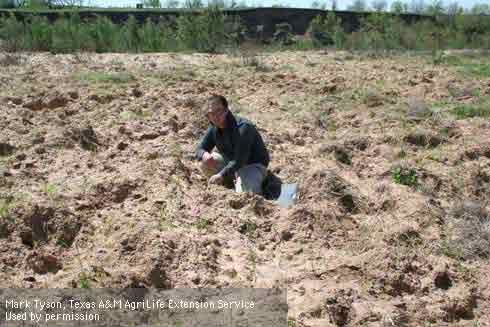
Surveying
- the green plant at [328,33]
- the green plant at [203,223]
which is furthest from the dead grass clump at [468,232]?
the green plant at [328,33]

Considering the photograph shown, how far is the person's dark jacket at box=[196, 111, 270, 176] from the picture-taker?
4285 mm

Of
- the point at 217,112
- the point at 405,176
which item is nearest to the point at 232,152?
the point at 217,112

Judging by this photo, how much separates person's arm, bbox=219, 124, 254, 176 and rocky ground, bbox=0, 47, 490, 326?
7.4 inches

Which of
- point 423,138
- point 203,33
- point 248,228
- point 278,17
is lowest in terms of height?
point 248,228

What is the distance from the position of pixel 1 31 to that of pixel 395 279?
10.4m

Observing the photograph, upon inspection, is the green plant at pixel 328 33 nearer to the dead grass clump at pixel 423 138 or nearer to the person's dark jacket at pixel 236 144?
the dead grass clump at pixel 423 138

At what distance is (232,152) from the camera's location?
4.48 metres

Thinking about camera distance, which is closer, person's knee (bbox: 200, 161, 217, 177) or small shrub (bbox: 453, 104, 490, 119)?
person's knee (bbox: 200, 161, 217, 177)

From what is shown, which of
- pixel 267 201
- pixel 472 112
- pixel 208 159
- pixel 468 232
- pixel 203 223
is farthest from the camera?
pixel 472 112

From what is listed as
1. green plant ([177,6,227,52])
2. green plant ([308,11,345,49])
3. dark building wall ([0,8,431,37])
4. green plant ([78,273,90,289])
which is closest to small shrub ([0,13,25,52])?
green plant ([177,6,227,52])

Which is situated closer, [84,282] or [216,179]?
[84,282]

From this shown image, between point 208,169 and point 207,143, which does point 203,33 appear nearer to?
point 207,143

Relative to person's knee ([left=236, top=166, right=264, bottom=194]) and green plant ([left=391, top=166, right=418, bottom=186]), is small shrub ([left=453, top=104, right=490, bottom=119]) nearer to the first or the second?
green plant ([left=391, top=166, right=418, bottom=186])

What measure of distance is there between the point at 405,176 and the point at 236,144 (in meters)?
1.49
